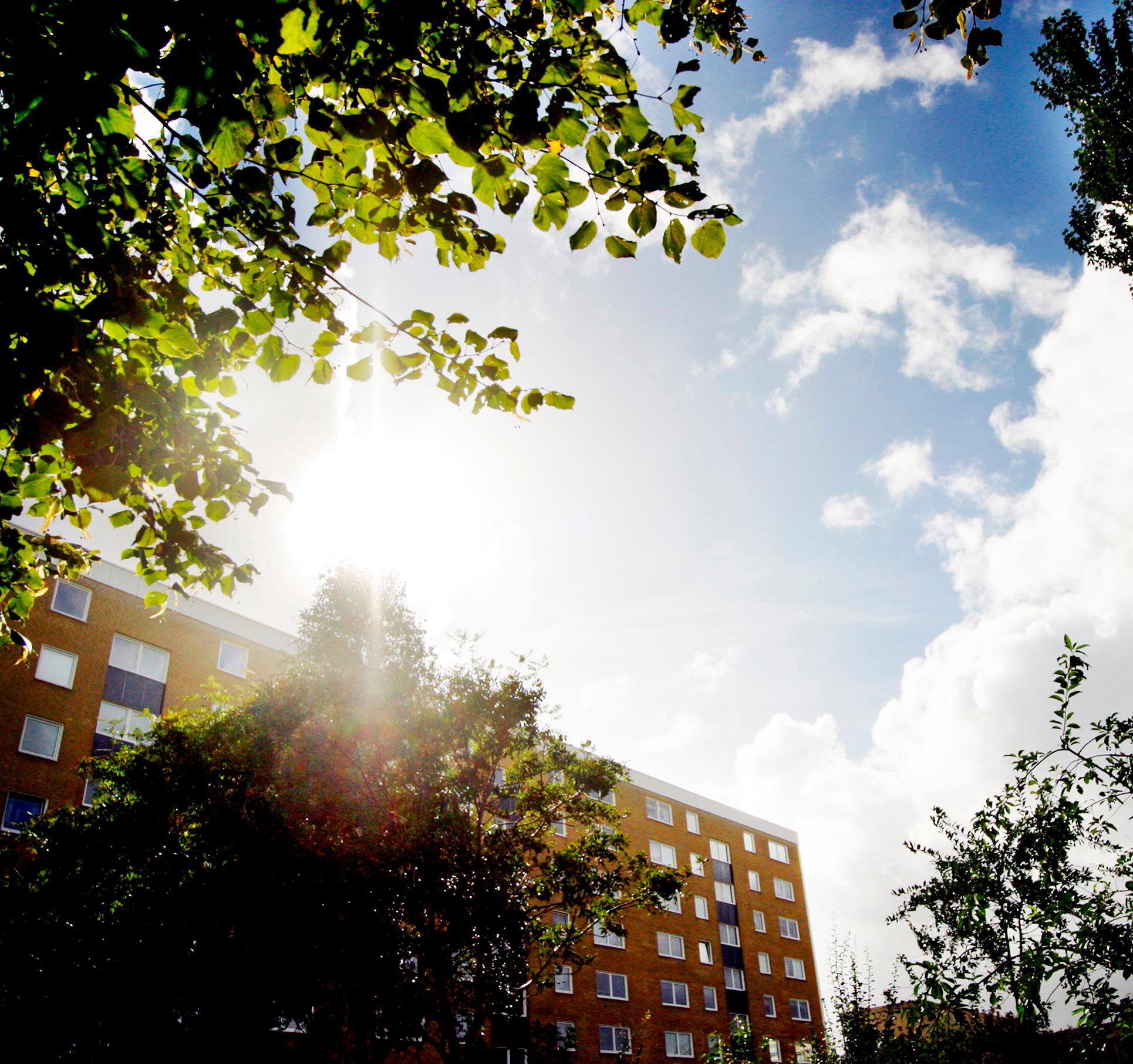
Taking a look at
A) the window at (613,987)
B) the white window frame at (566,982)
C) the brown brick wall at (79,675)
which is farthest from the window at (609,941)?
the brown brick wall at (79,675)

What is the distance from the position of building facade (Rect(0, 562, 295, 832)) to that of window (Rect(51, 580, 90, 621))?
3 cm

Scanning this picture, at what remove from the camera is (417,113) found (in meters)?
3.30

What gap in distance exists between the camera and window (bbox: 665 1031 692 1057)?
35.3m

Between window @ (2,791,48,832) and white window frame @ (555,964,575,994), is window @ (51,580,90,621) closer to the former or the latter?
window @ (2,791,48,832)

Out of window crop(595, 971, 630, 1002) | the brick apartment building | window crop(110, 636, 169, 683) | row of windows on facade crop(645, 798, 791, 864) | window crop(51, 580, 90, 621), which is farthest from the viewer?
row of windows on facade crop(645, 798, 791, 864)

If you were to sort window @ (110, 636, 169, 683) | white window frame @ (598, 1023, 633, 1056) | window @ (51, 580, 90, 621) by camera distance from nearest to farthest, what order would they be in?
window @ (51, 580, 90, 621) → window @ (110, 636, 169, 683) → white window frame @ (598, 1023, 633, 1056)

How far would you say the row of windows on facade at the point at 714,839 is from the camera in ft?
142

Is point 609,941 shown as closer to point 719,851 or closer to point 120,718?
point 719,851

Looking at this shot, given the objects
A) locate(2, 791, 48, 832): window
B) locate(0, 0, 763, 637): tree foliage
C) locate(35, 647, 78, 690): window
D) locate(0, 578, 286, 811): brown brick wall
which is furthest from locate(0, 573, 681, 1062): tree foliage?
locate(0, 0, 763, 637): tree foliage

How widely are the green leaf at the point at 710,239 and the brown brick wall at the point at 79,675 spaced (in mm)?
17478

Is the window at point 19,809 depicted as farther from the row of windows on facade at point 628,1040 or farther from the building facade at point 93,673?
the row of windows on facade at point 628,1040

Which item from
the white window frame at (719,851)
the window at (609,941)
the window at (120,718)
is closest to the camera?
the window at (120,718)

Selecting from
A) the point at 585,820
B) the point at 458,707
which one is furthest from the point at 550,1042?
the point at 458,707

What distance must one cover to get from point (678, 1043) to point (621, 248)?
4242 cm
